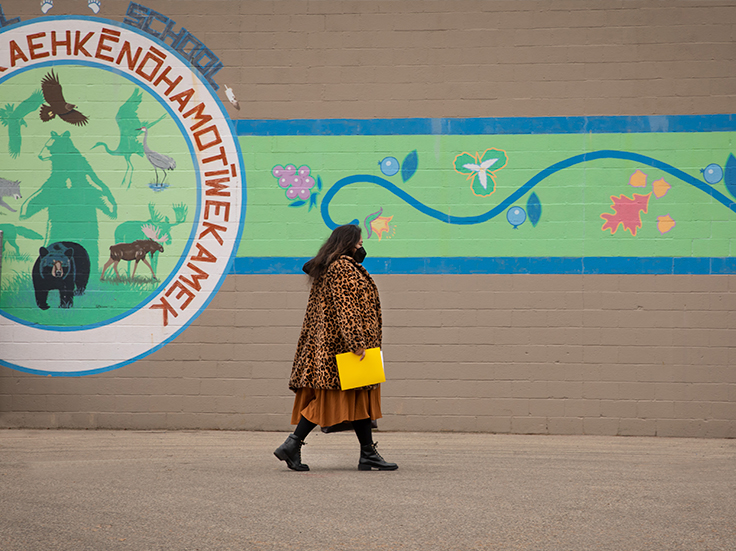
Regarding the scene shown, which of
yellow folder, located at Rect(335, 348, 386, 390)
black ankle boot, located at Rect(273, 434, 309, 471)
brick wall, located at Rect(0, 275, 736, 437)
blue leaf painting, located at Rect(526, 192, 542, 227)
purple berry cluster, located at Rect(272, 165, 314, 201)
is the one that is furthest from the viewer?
purple berry cluster, located at Rect(272, 165, 314, 201)

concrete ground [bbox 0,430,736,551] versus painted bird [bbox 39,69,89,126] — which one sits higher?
painted bird [bbox 39,69,89,126]

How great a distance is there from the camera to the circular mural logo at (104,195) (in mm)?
7223

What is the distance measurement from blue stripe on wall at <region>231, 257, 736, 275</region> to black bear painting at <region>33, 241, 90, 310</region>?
1.48m

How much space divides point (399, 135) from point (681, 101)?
2.67 metres

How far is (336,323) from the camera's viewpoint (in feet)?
17.4

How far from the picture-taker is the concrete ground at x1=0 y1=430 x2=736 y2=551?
3633 millimetres

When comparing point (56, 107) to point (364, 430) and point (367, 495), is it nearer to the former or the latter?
point (364, 430)

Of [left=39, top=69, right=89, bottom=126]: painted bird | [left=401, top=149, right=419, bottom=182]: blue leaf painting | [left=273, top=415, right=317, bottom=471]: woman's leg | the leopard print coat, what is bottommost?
[left=273, top=415, right=317, bottom=471]: woman's leg

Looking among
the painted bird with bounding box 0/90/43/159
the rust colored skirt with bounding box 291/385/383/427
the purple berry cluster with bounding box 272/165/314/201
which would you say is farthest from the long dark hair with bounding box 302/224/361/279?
the painted bird with bounding box 0/90/43/159

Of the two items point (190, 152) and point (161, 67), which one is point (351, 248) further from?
point (161, 67)

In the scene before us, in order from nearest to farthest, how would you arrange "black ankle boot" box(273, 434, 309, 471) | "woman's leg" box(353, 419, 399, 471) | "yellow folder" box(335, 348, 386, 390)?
"yellow folder" box(335, 348, 386, 390)
"black ankle boot" box(273, 434, 309, 471)
"woman's leg" box(353, 419, 399, 471)

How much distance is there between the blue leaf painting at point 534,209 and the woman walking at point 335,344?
2325 millimetres

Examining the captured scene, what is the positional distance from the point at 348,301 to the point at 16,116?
4.27 meters

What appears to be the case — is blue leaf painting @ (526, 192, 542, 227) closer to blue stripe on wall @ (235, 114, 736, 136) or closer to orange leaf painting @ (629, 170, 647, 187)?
blue stripe on wall @ (235, 114, 736, 136)
